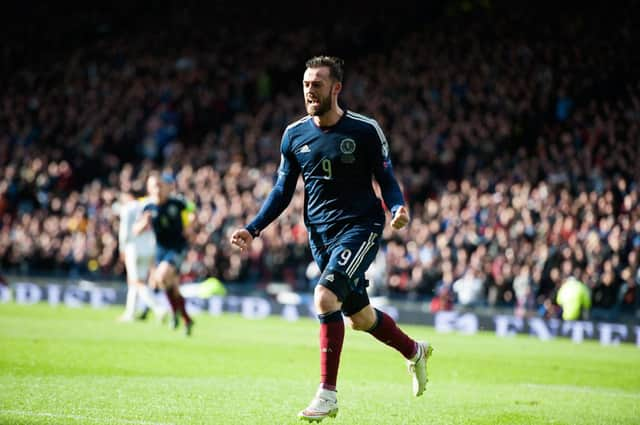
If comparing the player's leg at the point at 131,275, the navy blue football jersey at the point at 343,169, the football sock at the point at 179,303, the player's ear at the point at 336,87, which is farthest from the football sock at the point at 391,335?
the player's leg at the point at 131,275

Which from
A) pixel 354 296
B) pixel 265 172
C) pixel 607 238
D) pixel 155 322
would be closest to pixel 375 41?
pixel 265 172

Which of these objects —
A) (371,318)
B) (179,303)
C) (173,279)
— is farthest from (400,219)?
(179,303)

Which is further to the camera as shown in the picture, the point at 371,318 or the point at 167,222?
the point at 167,222

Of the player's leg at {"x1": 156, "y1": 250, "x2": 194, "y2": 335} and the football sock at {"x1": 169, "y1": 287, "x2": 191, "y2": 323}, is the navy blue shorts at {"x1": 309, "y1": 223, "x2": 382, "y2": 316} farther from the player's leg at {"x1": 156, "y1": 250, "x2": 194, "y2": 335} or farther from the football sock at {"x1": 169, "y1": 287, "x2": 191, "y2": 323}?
the football sock at {"x1": 169, "y1": 287, "x2": 191, "y2": 323}

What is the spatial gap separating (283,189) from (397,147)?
19.9 meters

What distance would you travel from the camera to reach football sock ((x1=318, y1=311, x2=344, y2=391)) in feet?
26.0

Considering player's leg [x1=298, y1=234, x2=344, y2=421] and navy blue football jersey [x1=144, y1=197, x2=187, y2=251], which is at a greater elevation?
navy blue football jersey [x1=144, y1=197, x2=187, y2=251]

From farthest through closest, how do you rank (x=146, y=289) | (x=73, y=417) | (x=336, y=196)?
(x=146, y=289), (x=336, y=196), (x=73, y=417)

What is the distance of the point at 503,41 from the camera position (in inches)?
1233

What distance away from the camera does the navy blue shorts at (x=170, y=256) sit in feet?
55.0

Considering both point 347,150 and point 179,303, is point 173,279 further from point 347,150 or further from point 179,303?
point 347,150

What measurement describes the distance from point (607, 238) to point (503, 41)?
1053 centimetres

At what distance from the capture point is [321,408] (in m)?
7.69

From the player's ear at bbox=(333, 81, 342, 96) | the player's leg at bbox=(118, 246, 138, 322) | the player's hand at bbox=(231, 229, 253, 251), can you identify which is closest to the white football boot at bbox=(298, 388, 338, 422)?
the player's hand at bbox=(231, 229, 253, 251)
